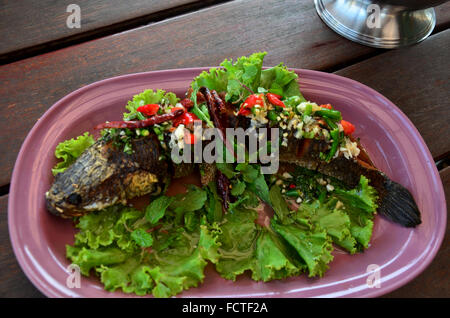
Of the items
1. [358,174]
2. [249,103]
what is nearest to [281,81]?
[249,103]

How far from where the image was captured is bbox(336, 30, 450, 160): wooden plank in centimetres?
226

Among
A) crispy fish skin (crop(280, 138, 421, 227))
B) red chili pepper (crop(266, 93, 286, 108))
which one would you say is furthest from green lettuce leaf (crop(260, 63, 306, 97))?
crispy fish skin (crop(280, 138, 421, 227))

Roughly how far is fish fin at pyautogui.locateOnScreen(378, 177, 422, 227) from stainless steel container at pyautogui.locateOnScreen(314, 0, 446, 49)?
114 cm

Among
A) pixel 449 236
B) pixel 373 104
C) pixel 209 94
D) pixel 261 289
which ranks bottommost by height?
pixel 449 236

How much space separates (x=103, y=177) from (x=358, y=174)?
3.92 ft

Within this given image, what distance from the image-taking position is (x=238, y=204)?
184 centimetres

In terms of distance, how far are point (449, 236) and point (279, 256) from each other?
3.10 ft

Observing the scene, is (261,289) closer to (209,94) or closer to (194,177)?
(194,177)

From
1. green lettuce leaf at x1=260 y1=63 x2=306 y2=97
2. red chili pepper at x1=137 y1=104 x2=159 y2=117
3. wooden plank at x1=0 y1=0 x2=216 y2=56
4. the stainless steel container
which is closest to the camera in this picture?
red chili pepper at x1=137 y1=104 x2=159 y2=117

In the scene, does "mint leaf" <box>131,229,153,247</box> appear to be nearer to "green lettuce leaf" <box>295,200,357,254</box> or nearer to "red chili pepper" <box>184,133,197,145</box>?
"red chili pepper" <box>184,133,197,145</box>

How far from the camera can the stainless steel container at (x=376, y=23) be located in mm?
2504

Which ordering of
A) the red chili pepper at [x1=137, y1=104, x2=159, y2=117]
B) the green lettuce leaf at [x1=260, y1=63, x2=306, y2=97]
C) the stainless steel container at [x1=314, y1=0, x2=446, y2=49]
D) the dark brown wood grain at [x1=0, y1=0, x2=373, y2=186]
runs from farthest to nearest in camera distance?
the stainless steel container at [x1=314, y1=0, x2=446, y2=49] < the dark brown wood grain at [x1=0, y1=0, x2=373, y2=186] < the green lettuce leaf at [x1=260, y1=63, x2=306, y2=97] < the red chili pepper at [x1=137, y1=104, x2=159, y2=117]

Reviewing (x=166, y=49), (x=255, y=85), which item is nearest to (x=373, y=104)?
(x=255, y=85)

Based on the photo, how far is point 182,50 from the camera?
2.42m
